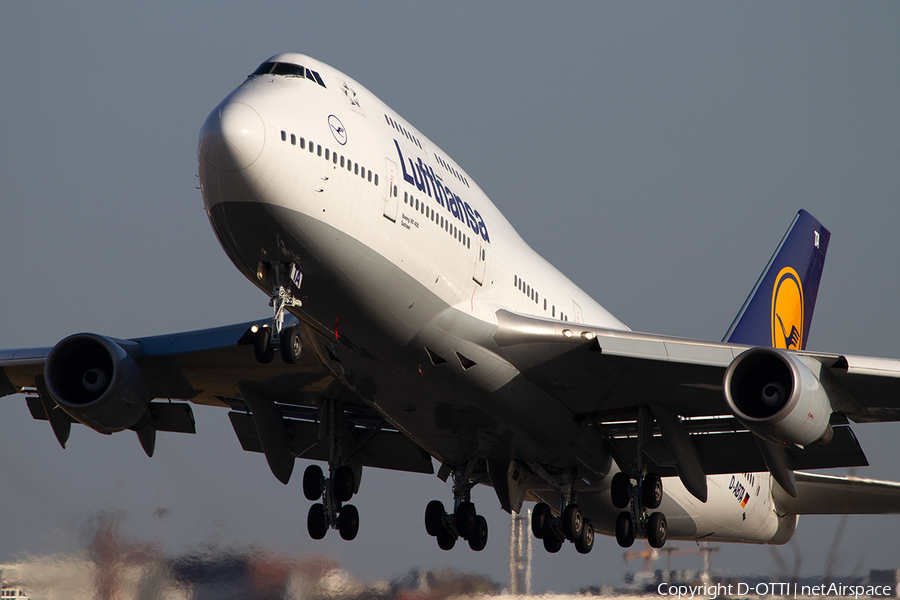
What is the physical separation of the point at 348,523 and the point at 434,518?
2.05m

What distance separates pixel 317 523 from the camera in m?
19.7

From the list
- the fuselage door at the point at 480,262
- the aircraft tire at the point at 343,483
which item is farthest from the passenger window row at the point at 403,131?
the aircraft tire at the point at 343,483

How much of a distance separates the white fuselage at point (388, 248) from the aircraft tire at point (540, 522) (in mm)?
2413

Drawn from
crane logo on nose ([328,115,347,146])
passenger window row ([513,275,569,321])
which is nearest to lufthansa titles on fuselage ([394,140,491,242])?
passenger window row ([513,275,569,321])

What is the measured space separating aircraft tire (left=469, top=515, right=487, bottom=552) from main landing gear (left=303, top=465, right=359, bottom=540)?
2533 mm

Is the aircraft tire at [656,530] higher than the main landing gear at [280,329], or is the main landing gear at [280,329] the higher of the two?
the main landing gear at [280,329]

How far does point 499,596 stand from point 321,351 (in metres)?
9.72

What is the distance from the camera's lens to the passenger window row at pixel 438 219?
47.6 ft

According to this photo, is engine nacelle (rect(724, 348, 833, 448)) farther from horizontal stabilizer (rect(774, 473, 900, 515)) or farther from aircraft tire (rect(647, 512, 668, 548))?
horizontal stabilizer (rect(774, 473, 900, 515))

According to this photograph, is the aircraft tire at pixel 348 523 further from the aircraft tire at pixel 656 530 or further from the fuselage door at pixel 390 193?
the fuselage door at pixel 390 193

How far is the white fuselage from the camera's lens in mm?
12898

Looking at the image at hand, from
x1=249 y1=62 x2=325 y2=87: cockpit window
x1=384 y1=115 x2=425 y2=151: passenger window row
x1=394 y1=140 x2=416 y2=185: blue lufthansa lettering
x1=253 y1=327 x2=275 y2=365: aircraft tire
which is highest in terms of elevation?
x1=249 y1=62 x2=325 y2=87: cockpit window

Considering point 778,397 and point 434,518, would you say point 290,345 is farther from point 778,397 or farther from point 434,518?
point 434,518

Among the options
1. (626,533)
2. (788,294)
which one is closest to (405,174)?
(626,533)
